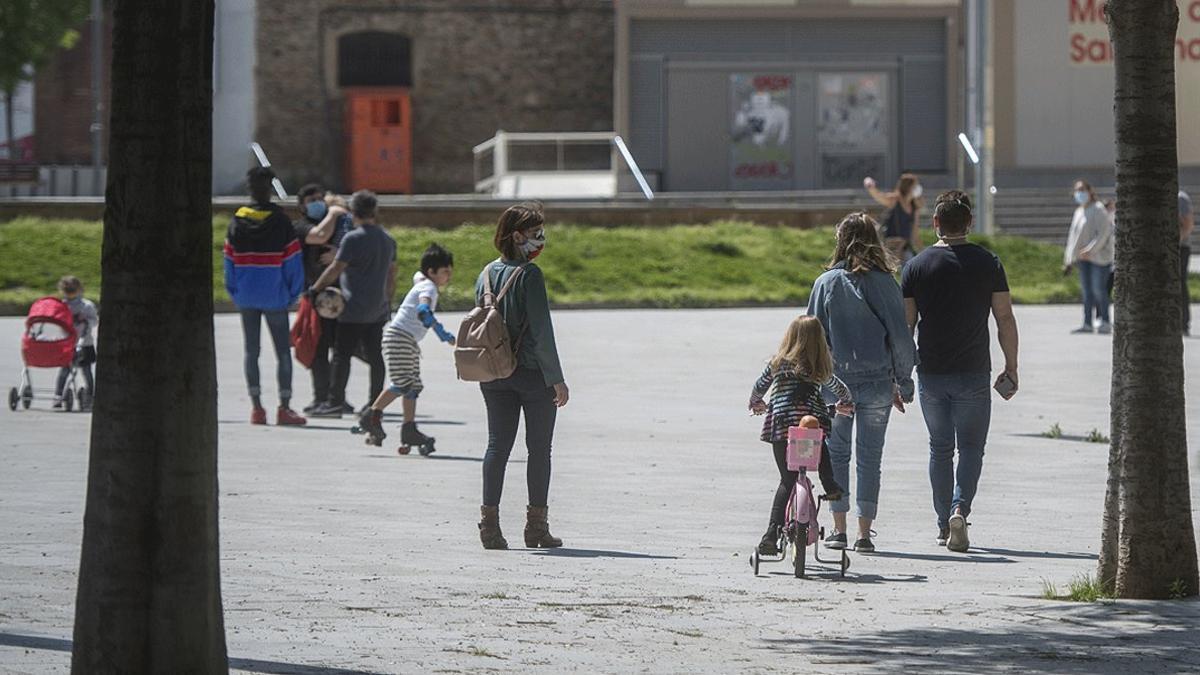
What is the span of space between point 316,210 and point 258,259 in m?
1.32

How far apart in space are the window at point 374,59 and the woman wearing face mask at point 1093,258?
76.0 ft

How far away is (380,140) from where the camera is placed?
146ft

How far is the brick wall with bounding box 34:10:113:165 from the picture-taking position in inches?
1829

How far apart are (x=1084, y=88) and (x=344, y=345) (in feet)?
94.7

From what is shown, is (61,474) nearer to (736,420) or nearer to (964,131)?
(736,420)

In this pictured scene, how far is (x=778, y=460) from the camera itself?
9289 mm

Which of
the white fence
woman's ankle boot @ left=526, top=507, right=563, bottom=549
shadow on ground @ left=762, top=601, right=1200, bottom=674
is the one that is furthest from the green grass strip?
shadow on ground @ left=762, top=601, right=1200, bottom=674

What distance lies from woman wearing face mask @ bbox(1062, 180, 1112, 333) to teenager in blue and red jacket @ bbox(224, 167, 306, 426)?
10755 mm

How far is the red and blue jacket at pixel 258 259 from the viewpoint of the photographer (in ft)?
50.6

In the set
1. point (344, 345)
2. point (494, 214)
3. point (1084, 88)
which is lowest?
point (344, 345)

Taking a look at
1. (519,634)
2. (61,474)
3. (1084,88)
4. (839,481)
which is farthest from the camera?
(1084,88)

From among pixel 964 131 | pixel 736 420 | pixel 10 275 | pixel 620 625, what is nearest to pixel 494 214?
pixel 10 275

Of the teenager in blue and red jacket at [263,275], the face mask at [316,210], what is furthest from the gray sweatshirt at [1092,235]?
the teenager in blue and red jacket at [263,275]

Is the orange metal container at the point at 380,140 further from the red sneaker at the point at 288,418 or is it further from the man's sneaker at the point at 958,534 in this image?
the man's sneaker at the point at 958,534
